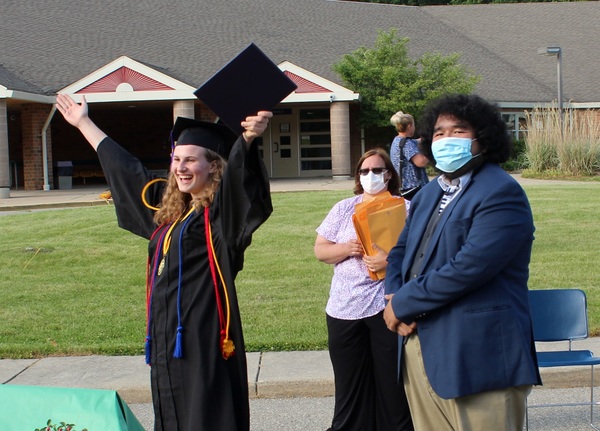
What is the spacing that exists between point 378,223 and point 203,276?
4.58ft

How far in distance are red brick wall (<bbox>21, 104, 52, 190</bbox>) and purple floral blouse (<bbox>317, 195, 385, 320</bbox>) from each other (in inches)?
851

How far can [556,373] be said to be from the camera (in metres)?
6.54

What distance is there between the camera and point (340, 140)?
25812 millimetres

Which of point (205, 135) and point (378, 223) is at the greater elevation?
point (205, 135)

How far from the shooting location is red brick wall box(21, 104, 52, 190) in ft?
82.4

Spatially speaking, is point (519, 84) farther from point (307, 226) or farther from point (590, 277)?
point (590, 277)

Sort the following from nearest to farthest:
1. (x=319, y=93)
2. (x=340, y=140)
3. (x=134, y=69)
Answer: (x=134, y=69) < (x=319, y=93) < (x=340, y=140)

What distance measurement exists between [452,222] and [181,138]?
1.30 metres

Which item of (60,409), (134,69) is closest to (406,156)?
(60,409)

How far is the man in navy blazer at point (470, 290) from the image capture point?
3.28 m

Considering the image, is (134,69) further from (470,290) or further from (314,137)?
(470,290)

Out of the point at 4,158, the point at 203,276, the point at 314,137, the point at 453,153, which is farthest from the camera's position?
the point at 314,137

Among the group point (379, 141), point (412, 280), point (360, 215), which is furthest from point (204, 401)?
point (379, 141)

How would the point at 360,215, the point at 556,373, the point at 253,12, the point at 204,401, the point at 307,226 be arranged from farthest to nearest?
the point at 253,12, the point at 307,226, the point at 556,373, the point at 360,215, the point at 204,401
